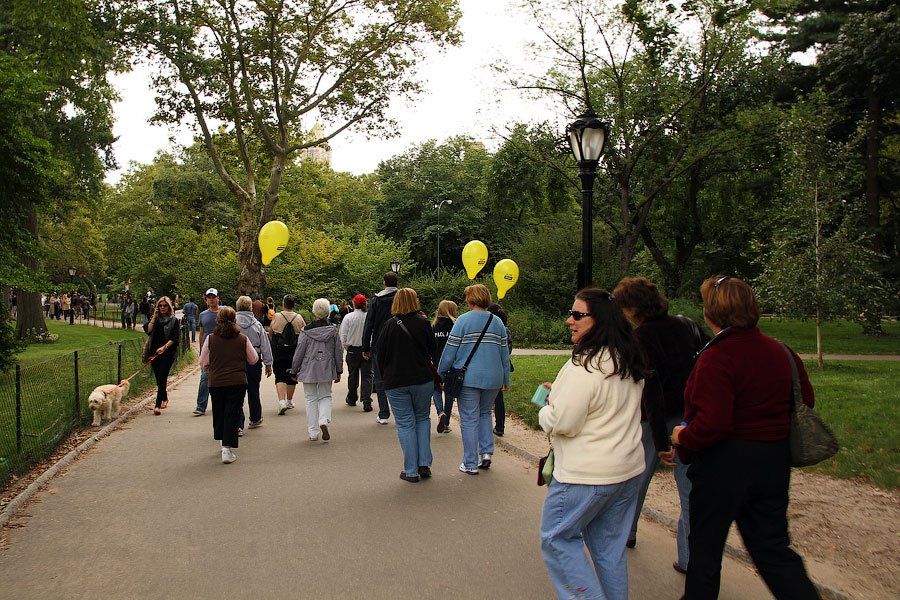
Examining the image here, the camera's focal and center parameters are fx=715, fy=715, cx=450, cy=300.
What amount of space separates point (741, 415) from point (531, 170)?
26.4 meters

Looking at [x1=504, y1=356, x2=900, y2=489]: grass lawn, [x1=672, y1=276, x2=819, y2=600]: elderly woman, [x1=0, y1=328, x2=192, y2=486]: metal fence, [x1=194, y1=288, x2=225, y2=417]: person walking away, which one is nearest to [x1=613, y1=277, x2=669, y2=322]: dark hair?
[x1=672, y1=276, x2=819, y2=600]: elderly woman

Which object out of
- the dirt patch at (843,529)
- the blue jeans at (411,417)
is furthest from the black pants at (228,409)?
the dirt patch at (843,529)

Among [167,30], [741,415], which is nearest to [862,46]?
[167,30]

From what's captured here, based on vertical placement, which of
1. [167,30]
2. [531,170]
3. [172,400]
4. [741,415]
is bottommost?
[172,400]

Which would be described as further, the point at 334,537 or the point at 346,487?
the point at 346,487

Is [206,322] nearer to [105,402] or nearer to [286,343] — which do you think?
[286,343]

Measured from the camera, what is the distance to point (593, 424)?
3531 mm

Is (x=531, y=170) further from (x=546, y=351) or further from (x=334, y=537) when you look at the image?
(x=334, y=537)

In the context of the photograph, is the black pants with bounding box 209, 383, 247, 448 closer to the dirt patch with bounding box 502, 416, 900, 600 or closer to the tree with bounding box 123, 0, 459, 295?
the dirt patch with bounding box 502, 416, 900, 600

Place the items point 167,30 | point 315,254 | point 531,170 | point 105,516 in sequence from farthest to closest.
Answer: point 315,254 < point 531,170 < point 167,30 < point 105,516

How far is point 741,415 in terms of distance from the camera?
11.6 ft

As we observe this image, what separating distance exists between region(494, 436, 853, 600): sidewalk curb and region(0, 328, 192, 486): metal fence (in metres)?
5.56

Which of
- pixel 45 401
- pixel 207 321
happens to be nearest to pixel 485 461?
pixel 45 401

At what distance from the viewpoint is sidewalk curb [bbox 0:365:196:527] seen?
6243 millimetres
